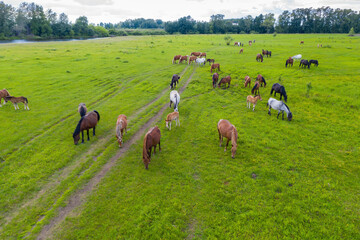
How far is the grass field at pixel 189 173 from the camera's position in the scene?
7.76 meters

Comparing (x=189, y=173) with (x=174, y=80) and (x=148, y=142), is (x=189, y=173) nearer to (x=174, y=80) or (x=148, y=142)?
(x=148, y=142)

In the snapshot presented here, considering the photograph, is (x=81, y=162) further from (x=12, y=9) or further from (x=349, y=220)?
(x=12, y=9)

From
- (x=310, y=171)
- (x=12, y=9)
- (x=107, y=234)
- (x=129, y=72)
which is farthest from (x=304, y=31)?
(x=12, y=9)

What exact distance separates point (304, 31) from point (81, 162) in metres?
140

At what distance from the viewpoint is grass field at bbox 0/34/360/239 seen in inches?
306

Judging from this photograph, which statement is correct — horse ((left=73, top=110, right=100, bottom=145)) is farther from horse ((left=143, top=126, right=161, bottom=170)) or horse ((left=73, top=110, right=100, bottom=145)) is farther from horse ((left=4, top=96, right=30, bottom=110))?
horse ((left=4, top=96, right=30, bottom=110))

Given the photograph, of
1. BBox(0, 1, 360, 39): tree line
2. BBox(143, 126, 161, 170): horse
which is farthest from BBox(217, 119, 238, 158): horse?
BBox(0, 1, 360, 39): tree line

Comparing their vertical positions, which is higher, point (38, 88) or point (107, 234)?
point (38, 88)

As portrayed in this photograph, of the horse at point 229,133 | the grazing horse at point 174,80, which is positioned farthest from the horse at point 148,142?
the grazing horse at point 174,80

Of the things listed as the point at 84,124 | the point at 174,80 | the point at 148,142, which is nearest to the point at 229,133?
the point at 148,142

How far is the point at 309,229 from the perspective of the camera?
7516 mm

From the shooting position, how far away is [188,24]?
448 feet

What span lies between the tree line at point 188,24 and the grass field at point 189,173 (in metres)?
111

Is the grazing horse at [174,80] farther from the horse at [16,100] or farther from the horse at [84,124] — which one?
the horse at [16,100]
